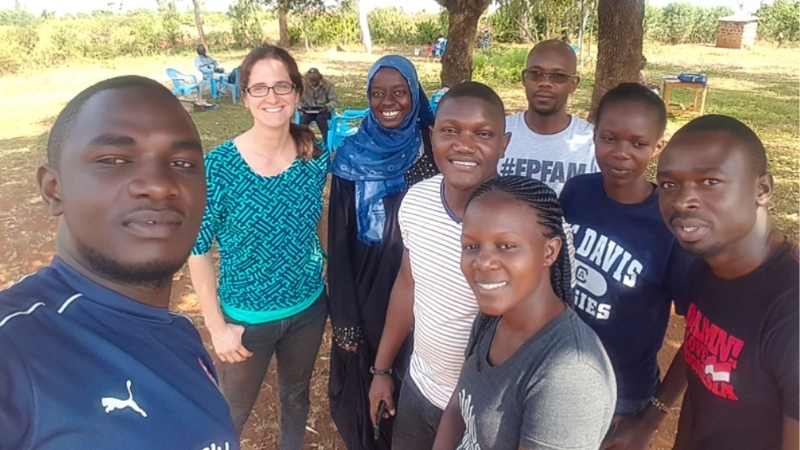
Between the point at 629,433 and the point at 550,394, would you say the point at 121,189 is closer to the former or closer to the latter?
the point at 550,394

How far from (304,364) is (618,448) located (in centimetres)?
130

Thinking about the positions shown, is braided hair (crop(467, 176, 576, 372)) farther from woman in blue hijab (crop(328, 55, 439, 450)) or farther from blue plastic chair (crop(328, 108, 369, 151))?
blue plastic chair (crop(328, 108, 369, 151))

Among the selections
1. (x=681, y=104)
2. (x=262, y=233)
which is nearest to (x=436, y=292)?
(x=262, y=233)

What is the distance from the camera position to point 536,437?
111 cm

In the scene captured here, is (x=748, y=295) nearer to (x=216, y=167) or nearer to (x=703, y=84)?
(x=216, y=167)

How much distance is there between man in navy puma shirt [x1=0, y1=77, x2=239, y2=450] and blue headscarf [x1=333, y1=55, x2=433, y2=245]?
1046 mm

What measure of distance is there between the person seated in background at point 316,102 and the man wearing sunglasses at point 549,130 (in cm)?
706

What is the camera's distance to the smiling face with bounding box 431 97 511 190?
173 centimetres

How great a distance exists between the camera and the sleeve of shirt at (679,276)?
1.58 metres

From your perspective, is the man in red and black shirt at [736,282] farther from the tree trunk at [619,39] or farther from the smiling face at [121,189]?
the tree trunk at [619,39]

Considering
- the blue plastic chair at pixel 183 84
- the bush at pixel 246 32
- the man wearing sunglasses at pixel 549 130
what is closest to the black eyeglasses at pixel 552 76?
the man wearing sunglasses at pixel 549 130

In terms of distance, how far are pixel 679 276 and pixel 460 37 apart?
26.3ft

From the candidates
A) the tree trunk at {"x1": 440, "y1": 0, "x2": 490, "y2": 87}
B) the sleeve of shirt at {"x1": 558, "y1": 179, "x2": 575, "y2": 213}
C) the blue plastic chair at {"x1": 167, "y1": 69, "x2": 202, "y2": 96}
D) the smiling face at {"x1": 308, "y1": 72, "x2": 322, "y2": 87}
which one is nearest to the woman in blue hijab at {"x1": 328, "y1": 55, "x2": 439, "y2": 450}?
the sleeve of shirt at {"x1": 558, "y1": 179, "x2": 575, "y2": 213}

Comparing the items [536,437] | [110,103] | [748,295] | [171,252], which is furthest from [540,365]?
[110,103]
